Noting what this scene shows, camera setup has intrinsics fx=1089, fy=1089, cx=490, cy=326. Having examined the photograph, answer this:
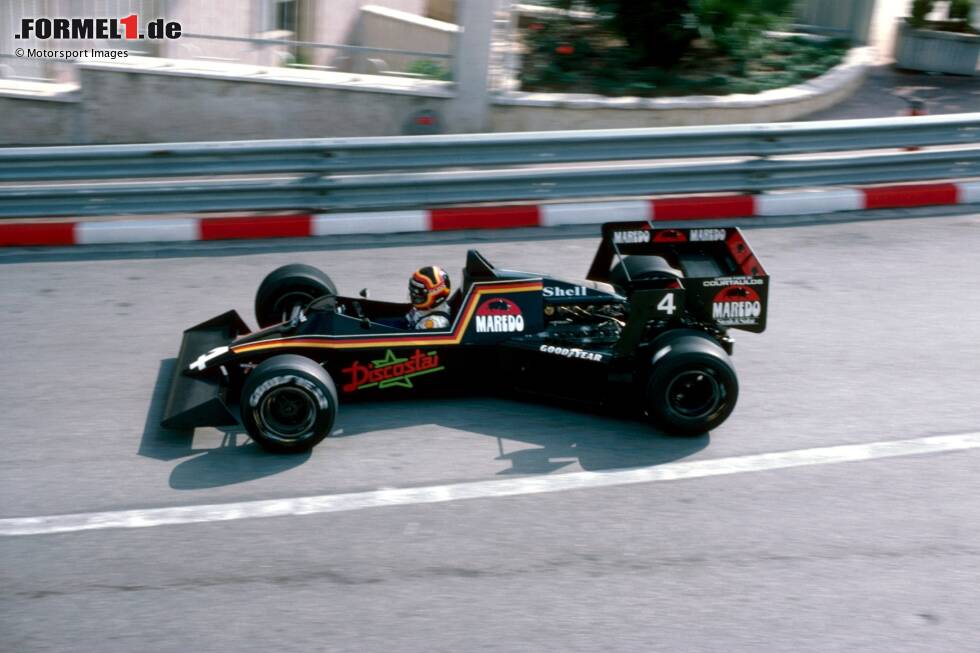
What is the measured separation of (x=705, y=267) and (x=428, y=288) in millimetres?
1802

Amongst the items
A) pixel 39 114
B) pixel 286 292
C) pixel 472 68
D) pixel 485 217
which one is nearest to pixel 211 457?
pixel 286 292

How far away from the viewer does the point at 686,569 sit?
196 inches

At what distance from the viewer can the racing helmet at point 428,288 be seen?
643cm

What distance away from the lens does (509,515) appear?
213 inches

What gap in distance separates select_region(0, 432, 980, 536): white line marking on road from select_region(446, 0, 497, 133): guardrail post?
21.8 feet

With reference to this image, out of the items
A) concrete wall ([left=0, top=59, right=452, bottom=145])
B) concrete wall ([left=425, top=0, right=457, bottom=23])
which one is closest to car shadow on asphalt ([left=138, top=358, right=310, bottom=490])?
concrete wall ([left=0, top=59, right=452, bottom=145])

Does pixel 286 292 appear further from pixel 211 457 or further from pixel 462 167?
pixel 462 167

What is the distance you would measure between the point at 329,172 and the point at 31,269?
8.23ft

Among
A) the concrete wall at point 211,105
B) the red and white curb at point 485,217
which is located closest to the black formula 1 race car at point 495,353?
the red and white curb at point 485,217

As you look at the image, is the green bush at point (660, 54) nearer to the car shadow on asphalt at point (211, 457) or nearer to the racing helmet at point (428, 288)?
the racing helmet at point (428, 288)

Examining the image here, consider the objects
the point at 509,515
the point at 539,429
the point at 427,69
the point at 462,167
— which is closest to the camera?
the point at 509,515

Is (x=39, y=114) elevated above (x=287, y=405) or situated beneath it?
elevated above

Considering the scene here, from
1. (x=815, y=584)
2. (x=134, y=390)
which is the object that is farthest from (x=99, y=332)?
(x=815, y=584)

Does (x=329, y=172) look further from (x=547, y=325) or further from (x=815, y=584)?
(x=815, y=584)
